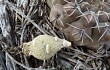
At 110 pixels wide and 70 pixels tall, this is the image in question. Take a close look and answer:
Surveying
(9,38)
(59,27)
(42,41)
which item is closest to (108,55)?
(59,27)

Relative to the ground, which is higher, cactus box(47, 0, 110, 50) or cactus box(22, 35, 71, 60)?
cactus box(47, 0, 110, 50)

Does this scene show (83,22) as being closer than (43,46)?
No

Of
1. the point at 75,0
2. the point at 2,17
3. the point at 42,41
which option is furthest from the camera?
the point at 2,17

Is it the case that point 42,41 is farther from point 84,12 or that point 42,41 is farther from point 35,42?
point 84,12
